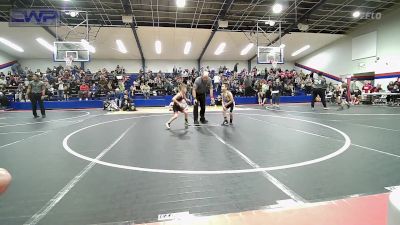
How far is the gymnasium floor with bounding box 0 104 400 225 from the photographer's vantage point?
7.25ft

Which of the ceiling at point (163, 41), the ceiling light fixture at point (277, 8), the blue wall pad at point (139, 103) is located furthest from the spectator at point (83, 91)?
the ceiling light fixture at point (277, 8)

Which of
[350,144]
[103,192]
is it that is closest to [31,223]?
[103,192]

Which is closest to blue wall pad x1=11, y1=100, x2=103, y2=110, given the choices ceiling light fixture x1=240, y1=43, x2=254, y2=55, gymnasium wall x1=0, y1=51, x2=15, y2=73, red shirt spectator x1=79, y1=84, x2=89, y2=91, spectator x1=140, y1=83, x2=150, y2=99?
red shirt spectator x1=79, y1=84, x2=89, y2=91

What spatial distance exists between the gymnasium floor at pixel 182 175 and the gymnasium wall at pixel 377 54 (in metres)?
17.8

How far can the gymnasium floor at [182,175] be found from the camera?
2.21 meters

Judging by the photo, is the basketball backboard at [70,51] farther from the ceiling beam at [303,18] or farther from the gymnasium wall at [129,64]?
the ceiling beam at [303,18]

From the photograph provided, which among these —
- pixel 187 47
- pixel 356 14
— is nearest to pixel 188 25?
pixel 187 47

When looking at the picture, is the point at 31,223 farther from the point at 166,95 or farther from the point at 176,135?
the point at 166,95

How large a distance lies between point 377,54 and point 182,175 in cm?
2298

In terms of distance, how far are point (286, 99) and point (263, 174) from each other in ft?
59.1

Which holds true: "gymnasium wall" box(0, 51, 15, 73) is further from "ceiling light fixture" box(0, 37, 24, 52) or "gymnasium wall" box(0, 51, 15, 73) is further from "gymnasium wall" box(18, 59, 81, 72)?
"ceiling light fixture" box(0, 37, 24, 52)

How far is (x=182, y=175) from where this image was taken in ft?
10.0

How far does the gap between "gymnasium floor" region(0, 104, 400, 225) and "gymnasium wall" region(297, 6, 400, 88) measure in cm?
1784

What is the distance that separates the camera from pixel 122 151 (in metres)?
4.34
